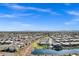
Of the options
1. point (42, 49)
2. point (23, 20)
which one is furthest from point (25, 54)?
point (23, 20)

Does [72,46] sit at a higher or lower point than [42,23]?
lower

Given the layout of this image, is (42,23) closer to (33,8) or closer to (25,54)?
(33,8)

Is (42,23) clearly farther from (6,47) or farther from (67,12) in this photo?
(6,47)

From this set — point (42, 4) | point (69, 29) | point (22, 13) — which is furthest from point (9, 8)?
point (69, 29)

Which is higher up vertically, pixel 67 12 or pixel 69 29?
pixel 67 12

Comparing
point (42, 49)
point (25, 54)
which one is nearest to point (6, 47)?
point (25, 54)

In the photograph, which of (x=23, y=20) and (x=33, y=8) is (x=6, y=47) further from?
(x=33, y=8)

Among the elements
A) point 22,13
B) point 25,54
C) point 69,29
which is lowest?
point 25,54
